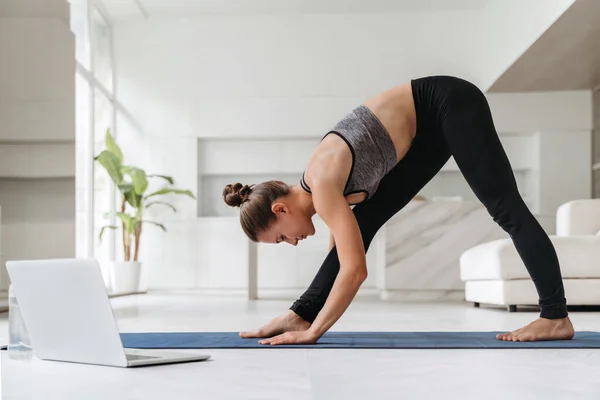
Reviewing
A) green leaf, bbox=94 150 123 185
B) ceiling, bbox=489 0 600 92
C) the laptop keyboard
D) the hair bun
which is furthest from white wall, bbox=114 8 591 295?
the laptop keyboard

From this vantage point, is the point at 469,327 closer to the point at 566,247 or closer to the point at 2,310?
the point at 566,247

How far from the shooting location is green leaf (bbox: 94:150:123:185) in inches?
289

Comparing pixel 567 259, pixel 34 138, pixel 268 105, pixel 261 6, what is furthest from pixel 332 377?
pixel 261 6

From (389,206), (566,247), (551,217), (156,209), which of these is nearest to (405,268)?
(566,247)

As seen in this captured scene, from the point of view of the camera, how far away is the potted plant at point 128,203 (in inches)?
294

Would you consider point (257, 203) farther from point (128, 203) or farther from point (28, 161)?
point (128, 203)

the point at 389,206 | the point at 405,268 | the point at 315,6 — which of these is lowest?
the point at 405,268

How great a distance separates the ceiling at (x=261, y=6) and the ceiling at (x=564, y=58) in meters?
0.95

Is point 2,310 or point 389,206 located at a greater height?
point 389,206

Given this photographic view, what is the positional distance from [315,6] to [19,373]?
6.80 m

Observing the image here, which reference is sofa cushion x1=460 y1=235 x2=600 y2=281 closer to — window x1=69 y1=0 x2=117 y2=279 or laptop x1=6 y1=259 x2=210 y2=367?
laptop x1=6 y1=259 x2=210 y2=367

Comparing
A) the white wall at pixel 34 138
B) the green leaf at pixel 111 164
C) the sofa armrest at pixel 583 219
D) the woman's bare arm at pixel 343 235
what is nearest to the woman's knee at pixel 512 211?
the woman's bare arm at pixel 343 235

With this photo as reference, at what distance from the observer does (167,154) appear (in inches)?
325

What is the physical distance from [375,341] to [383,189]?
0.44 metres
